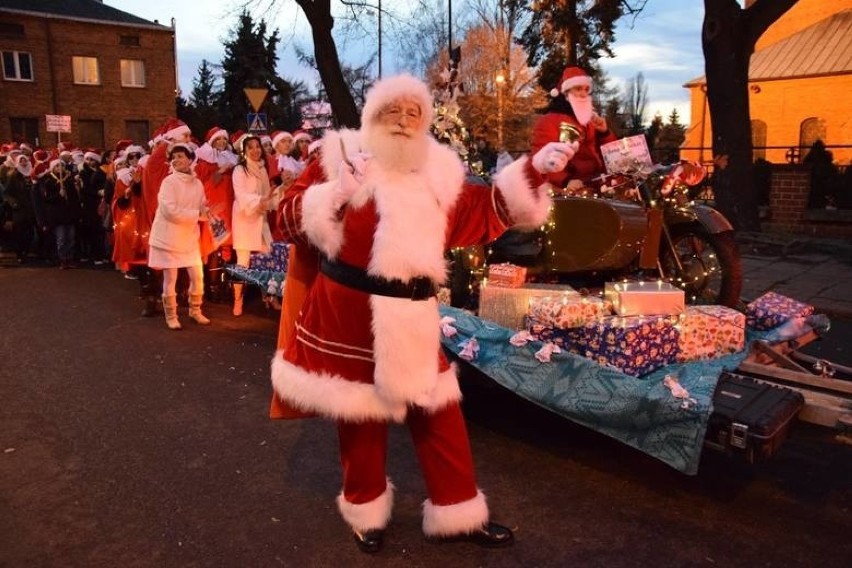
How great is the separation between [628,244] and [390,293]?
7.88ft

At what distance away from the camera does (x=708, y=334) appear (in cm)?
408

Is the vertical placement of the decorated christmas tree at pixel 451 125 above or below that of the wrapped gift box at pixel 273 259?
above

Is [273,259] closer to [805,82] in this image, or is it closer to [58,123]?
[58,123]

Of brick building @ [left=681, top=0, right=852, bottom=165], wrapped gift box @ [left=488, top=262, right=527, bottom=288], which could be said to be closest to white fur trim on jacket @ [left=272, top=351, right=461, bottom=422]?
wrapped gift box @ [left=488, top=262, right=527, bottom=288]

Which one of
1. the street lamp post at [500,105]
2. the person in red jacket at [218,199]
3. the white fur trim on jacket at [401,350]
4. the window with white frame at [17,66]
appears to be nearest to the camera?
the white fur trim on jacket at [401,350]

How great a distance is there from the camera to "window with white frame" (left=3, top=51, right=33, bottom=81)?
34938 millimetres

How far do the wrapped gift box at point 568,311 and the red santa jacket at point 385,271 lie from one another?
0.93 meters

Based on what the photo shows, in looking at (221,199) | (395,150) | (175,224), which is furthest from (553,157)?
(221,199)

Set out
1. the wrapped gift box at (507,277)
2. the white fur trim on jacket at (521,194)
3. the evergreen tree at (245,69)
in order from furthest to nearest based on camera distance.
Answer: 1. the evergreen tree at (245,69)
2. the wrapped gift box at (507,277)
3. the white fur trim on jacket at (521,194)

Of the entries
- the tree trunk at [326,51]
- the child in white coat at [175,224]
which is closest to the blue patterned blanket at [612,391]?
the child in white coat at [175,224]

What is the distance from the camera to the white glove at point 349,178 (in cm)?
291

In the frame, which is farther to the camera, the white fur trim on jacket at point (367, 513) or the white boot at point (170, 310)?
the white boot at point (170, 310)

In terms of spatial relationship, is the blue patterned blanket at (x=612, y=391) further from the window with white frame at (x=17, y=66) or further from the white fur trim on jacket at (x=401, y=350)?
the window with white frame at (x=17, y=66)

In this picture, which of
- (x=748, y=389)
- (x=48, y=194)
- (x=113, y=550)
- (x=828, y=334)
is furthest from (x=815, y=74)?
(x=113, y=550)
